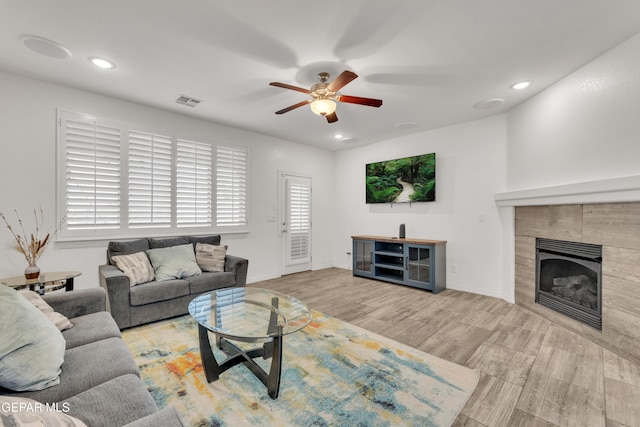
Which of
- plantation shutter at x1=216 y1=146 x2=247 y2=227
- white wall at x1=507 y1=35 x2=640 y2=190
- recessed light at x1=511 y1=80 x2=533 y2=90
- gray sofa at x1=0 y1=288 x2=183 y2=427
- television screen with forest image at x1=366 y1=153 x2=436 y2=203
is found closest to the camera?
gray sofa at x1=0 y1=288 x2=183 y2=427

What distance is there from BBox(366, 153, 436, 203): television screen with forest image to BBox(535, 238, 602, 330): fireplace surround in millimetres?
1796

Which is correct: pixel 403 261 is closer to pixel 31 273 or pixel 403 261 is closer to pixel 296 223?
pixel 296 223

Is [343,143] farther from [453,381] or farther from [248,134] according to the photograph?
[453,381]

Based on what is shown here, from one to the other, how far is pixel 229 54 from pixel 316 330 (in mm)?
2813

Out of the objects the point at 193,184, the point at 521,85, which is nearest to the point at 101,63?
the point at 193,184

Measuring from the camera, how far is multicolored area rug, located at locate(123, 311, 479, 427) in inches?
67.1

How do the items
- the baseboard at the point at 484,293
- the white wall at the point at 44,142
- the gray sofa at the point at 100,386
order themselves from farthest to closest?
the baseboard at the point at 484,293 → the white wall at the point at 44,142 → the gray sofa at the point at 100,386

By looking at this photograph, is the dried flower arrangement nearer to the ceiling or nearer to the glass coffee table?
the ceiling

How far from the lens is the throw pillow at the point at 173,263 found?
3.25 meters

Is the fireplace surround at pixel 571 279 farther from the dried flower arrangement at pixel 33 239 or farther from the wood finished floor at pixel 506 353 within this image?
the dried flower arrangement at pixel 33 239

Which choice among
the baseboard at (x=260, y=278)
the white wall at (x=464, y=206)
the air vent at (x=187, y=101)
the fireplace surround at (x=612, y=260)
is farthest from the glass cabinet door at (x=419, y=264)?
the air vent at (x=187, y=101)

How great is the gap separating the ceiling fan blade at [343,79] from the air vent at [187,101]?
6.50 ft

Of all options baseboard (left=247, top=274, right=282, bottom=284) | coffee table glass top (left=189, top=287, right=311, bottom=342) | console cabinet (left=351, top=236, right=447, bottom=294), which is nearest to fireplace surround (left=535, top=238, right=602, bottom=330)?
console cabinet (left=351, top=236, right=447, bottom=294)

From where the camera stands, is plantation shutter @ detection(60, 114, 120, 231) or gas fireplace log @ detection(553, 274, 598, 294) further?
plantation shutter @ detection(60, 114, 120, 231)
